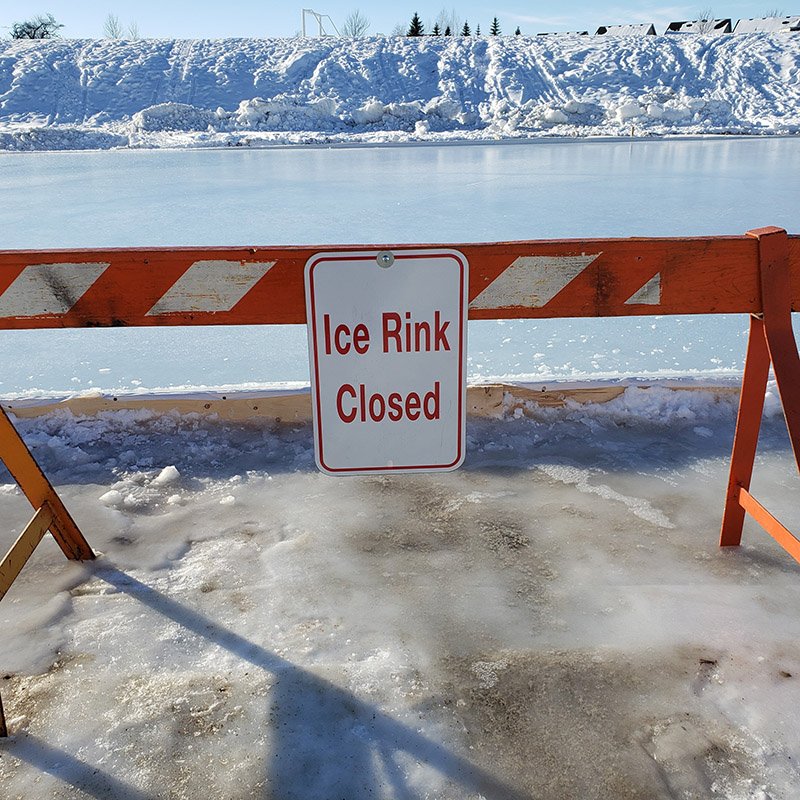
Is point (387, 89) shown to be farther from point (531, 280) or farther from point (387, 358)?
point (387, 358)

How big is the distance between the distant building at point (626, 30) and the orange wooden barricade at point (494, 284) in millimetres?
52405

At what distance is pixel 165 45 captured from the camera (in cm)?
4041

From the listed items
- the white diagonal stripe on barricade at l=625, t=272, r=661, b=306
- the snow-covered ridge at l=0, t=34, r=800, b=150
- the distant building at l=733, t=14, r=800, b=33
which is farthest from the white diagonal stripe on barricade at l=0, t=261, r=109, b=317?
the distant building at l=733, t=14, r=800, b=33

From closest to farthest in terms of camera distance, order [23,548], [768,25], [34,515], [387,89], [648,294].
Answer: [648,294]
[23,548]
[34,515]
[387,89]
[768,25]

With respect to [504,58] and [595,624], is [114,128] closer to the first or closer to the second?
[504,58]

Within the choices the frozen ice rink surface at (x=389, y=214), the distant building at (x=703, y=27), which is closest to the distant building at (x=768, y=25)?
the distant building at (x=703, y=27)

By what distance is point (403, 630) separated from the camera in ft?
6.73

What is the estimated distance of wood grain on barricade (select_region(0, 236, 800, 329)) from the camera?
1750 millimetres

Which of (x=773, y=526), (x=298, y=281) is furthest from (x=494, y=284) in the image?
(x=773, y=526)

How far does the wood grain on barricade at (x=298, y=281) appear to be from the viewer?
5.74 feet

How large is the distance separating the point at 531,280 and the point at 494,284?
0.10 m

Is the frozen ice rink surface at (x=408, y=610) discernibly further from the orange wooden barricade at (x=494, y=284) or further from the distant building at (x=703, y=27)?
the distant building at (x=703, y=27)

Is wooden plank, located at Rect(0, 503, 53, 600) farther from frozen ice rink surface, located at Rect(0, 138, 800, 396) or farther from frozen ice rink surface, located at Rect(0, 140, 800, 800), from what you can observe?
frozen ice rink surface, located at Rect(0, 138, 800, 396)

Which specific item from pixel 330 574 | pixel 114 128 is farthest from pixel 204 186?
pixel 114 128
